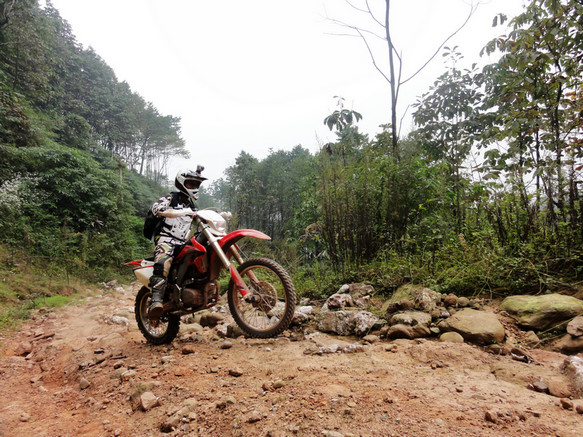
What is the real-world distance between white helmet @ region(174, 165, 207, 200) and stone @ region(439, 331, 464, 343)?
2.86 meters

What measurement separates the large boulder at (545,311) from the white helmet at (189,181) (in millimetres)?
3336

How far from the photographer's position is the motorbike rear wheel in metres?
3.22

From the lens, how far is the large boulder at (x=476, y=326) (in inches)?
91.8

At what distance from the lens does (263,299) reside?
2895 mm

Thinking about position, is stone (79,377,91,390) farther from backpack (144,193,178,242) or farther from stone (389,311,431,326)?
stone (389,311,431,326)

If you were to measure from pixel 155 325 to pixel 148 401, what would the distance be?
174cm

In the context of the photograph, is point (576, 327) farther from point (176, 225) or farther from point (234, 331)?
point (176, 225)

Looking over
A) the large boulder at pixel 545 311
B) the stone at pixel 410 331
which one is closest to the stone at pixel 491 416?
the stone at pixel 410 331

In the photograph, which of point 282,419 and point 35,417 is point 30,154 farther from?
point 282,419

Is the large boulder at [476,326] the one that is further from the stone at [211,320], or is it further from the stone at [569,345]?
the stone at [211,320]

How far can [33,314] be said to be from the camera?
17.6ft

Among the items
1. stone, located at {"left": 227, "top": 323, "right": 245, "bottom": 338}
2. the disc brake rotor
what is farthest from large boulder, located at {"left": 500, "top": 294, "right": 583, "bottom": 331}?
stone, located at {"left": 227, "top": 323, "right": 245, "bottom": 338}

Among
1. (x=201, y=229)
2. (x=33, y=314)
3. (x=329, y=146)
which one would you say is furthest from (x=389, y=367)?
(x=33, y=314)

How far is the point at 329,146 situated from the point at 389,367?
4047 millimetres
